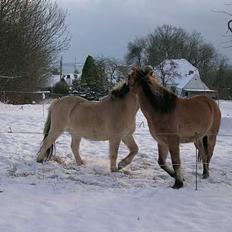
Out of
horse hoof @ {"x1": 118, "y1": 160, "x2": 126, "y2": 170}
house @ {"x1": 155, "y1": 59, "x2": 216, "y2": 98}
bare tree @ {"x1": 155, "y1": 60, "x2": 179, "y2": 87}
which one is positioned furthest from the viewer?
house @ {"x1": 155, "y1": 59, "x2": 216, "y2": 98}

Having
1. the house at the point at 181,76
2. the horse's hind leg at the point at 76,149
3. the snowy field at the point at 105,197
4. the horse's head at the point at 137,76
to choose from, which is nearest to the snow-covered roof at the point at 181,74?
the house at the point at 181,76

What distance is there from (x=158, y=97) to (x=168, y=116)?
299mm

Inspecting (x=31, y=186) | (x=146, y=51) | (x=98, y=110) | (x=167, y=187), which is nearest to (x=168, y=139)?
(x=167, y=187)

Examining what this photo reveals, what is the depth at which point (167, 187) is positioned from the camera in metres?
5.84

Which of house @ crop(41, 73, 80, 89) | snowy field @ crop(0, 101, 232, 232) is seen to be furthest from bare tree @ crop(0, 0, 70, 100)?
snowy field @ crop(0, 101, 232, 232)

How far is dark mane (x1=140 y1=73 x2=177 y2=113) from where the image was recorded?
609cm

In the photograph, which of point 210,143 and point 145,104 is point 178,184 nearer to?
point 145,104

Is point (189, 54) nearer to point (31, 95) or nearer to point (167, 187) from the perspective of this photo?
point (31, 95)

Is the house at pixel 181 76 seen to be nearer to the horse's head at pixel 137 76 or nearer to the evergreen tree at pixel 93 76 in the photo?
the evergreen tree at pixel 93 76

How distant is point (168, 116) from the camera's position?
6.13m

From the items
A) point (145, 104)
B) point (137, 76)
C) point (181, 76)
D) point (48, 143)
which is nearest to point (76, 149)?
point (48, 143)

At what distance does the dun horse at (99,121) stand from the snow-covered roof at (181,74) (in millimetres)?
48235

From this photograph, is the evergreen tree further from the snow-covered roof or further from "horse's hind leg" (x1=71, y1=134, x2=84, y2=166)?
"horse's hind leg" (x1=71, y1=134, x2=84, y2=166)

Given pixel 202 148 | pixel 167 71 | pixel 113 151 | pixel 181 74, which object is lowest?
pixel 113 151
